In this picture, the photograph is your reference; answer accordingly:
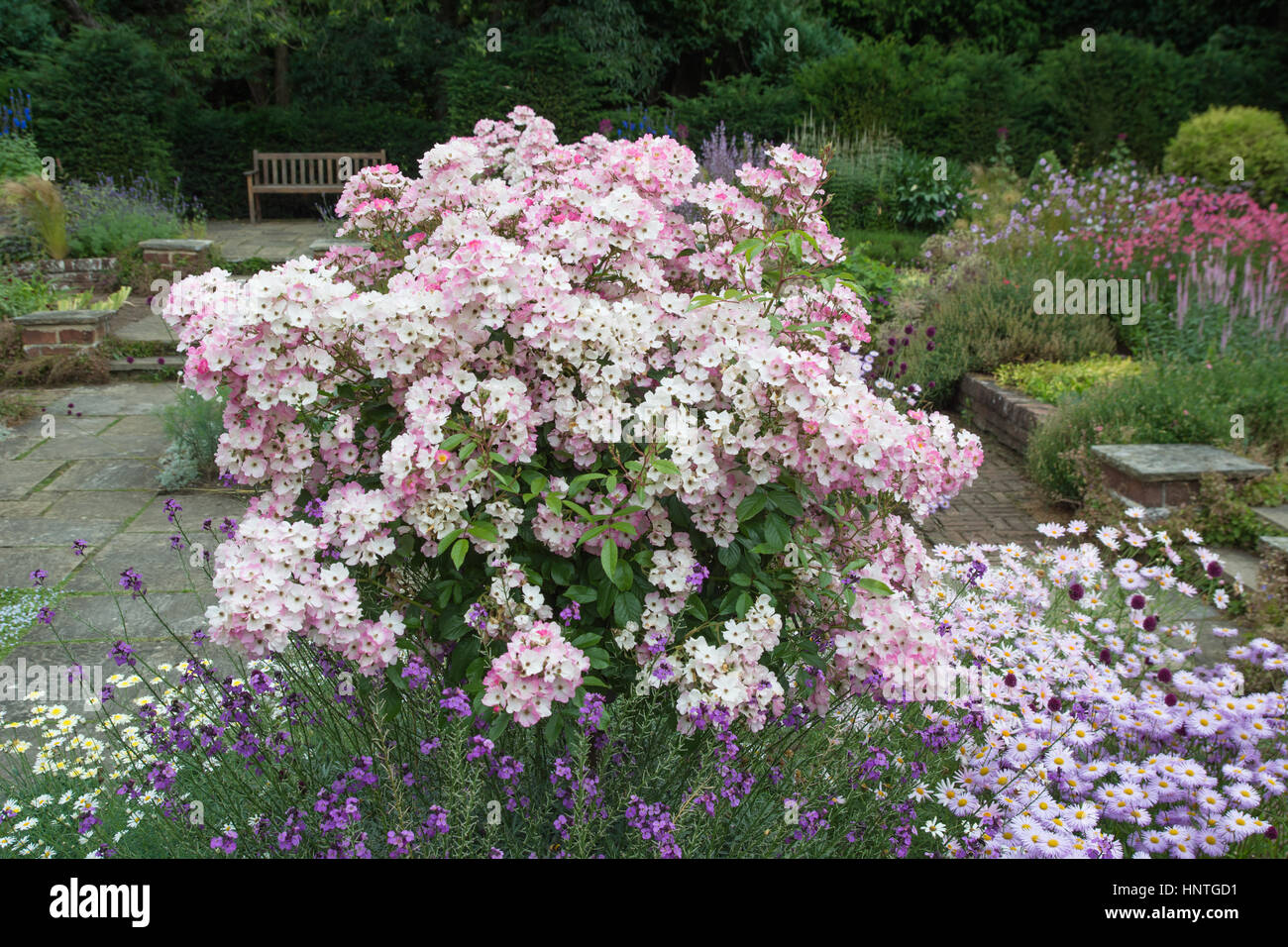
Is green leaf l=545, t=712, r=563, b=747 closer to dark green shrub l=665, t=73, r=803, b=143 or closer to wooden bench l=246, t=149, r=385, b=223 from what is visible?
wooden bench l=246, t=149, r=385, b=223

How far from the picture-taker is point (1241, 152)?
38.4 feet

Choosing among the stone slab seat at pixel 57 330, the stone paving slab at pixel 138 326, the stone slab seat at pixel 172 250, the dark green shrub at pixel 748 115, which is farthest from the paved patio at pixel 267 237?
the dark green shrub at pixel 748 115

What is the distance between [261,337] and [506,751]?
103 cm

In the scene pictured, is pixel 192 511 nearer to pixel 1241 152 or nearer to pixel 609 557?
pixel 609 557

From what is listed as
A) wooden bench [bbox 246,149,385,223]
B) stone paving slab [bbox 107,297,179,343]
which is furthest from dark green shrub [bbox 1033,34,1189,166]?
stone paving slab [bbox 107,297,179,343]

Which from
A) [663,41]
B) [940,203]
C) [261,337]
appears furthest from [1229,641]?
[663,41]

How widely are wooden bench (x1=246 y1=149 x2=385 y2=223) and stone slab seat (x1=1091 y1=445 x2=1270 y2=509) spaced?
33.9 feet

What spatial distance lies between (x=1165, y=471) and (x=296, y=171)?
12217mm

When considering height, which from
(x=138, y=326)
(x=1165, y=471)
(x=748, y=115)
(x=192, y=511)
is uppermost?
(x=748, y=115)

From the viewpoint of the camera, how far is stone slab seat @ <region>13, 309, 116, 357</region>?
717cm

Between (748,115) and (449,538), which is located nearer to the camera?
(449,538)

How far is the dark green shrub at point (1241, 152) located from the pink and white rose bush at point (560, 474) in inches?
467

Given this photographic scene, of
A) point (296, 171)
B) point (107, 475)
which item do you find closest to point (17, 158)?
point (296, 171)

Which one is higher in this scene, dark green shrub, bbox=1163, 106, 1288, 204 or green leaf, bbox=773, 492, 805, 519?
dark green shrub, bbox=1163, 106, 1288, 204
